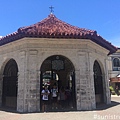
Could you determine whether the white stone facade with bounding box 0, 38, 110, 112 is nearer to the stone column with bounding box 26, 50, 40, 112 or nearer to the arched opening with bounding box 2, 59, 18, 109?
the stone column with bounding box 26, 50, 40, 112

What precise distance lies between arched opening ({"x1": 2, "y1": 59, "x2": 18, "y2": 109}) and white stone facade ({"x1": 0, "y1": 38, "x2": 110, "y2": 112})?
3.30ft

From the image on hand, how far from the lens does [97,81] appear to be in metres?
11.8

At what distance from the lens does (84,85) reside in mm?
9688

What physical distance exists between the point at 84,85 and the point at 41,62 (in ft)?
9.38

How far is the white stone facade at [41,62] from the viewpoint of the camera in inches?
364

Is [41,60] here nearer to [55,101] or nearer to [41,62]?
Result: [41,62]

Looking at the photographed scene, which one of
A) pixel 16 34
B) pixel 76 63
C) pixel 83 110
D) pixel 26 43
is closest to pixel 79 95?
pixel 83 110

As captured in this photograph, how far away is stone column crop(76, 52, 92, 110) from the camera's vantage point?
372 inches

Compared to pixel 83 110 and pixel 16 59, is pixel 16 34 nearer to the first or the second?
pixel 16 59

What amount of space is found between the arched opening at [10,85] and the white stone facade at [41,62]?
101 cm

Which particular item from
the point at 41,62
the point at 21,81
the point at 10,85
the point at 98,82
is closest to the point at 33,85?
the point at 21,81

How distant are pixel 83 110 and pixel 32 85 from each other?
10.5ft

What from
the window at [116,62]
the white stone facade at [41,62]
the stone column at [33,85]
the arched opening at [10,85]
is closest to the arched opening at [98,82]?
the white stone facade at [41,62]

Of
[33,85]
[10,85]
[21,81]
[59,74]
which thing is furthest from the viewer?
[59,74]
